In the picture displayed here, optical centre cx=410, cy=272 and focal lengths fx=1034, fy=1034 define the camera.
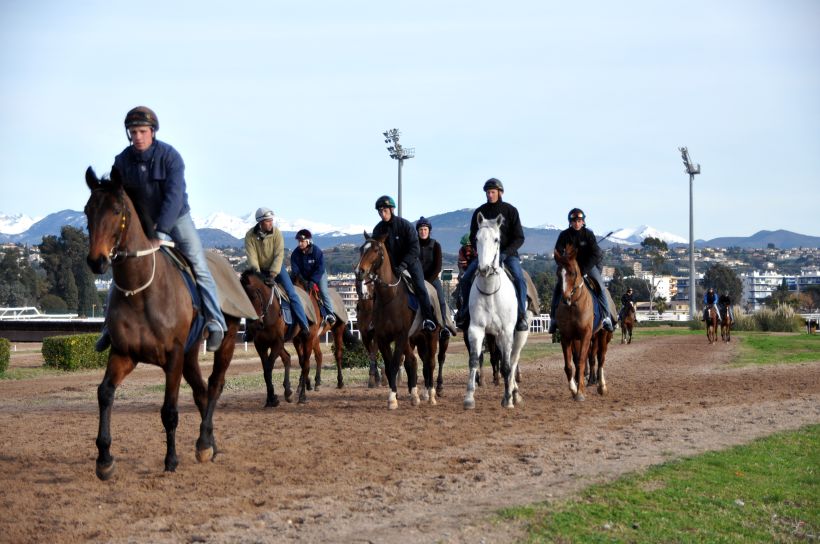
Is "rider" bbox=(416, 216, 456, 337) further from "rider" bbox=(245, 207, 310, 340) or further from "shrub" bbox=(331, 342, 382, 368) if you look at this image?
"shrub" bbox=(331, 342, 382, 368)

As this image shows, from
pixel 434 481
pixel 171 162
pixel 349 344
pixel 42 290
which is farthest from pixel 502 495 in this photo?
pixel 42 290

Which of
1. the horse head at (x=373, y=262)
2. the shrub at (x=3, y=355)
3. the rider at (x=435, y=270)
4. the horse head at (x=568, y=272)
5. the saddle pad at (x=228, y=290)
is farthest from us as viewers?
the shrub at (x=3, y=355)

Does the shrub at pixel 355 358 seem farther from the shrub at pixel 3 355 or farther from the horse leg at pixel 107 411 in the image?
the horse leg at pixel 107 411

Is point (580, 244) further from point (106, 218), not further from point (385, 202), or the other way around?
point (106, 218)

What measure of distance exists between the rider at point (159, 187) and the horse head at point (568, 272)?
7791 mm

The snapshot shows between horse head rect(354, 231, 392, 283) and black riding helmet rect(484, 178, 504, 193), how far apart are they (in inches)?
72.9

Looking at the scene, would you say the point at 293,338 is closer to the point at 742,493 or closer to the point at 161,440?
the point at 161,440

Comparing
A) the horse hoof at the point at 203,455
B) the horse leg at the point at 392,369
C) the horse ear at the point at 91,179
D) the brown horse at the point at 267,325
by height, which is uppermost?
the horse ear at the point at 91,179

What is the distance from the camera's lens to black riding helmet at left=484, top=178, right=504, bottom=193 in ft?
52.9

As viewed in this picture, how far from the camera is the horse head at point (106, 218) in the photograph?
8.98 m

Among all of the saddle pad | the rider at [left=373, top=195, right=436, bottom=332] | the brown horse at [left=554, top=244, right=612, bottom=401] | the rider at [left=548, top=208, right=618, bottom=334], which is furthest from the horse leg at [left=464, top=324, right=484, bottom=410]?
the saddle pad

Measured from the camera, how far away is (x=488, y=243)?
15.0 metres

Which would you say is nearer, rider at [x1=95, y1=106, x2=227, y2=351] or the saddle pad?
rider at [x1=95, y1=106, x2=227, y2=351]

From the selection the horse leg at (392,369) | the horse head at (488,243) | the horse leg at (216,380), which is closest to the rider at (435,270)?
the horse leg at (392,369)
